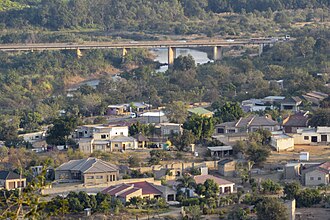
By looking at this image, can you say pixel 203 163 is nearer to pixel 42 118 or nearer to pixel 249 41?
pixel 42 118

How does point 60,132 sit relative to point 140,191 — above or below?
above

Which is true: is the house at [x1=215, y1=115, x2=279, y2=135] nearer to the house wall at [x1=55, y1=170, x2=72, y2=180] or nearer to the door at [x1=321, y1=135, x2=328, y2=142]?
the door at [x1=321, y1=135, x2=328, y2=142]

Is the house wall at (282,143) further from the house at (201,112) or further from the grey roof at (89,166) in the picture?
the house at (201,112)

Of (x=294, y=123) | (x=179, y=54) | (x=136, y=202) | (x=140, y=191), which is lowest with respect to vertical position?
(x=179, y=54)

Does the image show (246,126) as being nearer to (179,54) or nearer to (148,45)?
(148,45)

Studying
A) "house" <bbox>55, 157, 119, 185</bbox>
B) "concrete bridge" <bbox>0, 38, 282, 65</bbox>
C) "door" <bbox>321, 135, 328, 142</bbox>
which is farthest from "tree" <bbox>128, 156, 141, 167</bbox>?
"concrete bridge" <bbox>0, 38, 282, 65</bbox>

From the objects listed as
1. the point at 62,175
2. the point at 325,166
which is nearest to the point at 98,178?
the point at 62,175

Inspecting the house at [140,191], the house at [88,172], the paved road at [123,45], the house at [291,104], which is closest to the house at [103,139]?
the house at [88,172]
